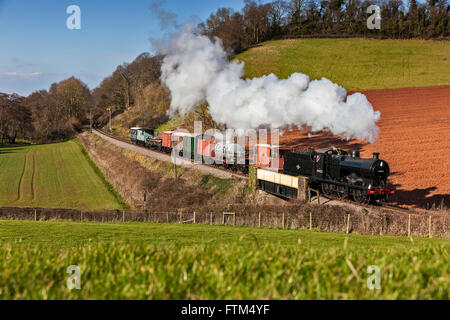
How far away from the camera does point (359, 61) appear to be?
307 ft

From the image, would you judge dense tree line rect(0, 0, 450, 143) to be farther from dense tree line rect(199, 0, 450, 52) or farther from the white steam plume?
the white steam plume

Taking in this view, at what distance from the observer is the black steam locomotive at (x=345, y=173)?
28578mm

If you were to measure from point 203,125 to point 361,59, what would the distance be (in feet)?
163

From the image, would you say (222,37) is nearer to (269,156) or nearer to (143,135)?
(143,135)

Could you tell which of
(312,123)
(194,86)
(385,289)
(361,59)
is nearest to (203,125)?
(194,86)

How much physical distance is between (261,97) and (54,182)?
39.9 meters

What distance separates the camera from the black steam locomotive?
28.6 m

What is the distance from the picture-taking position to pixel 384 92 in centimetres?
8025

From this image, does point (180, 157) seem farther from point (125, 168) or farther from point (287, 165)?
point (287, 165)

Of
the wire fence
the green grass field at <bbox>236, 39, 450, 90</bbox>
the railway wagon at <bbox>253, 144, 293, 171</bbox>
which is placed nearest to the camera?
the wire fence

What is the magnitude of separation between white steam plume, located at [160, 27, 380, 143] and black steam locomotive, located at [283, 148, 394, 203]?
5.36 metres

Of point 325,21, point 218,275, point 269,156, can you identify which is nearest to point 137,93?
point 325,21

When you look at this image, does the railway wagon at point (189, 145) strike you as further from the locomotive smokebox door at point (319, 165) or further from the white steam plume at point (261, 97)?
the locomotive smokebox door at point (319, 165)

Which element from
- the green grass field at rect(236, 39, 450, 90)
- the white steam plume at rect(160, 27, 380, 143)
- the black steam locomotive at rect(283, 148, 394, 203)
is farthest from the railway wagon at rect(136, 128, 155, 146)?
the black steam locomotive at rect(283, 148, 394, 203)
